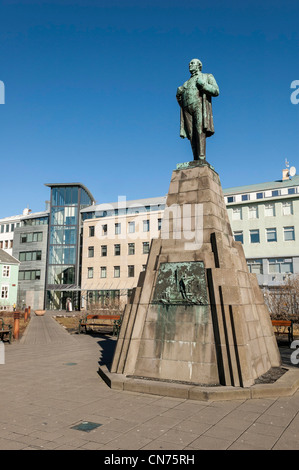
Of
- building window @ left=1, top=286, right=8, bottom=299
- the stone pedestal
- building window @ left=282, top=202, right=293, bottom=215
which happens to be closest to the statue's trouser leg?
the stone pedestal

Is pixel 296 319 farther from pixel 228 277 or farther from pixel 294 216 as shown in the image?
pixel 294 216

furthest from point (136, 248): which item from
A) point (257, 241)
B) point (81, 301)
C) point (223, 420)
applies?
point (223, 420)

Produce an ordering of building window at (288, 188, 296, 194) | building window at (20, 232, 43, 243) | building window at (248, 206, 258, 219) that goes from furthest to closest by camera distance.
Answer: building window at (20, 232, 43, 243), building window at (248, 206, 258, 219), building window at (288, 188, 296, 194)

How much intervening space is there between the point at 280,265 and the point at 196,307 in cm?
4003

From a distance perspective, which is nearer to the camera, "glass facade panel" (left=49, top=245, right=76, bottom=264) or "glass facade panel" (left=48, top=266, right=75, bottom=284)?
"glass facade panel" (left=48, top=266, right=75, bottom=284)

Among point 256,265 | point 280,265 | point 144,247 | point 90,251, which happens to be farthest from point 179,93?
point 90,251

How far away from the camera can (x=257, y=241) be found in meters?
48.2

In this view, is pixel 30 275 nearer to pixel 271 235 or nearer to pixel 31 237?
pixel 31 237

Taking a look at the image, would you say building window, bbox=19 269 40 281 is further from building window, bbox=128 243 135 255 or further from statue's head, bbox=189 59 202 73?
statue's head, bbox=189 59 202 73

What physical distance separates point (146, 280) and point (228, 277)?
2.20m

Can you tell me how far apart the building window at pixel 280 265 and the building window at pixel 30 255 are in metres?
38.9

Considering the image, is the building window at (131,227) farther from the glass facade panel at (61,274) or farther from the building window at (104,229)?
the glass facade panel at (61,274)

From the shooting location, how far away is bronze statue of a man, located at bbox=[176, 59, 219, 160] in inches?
424

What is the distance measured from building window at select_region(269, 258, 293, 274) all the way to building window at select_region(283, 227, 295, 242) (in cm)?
277
